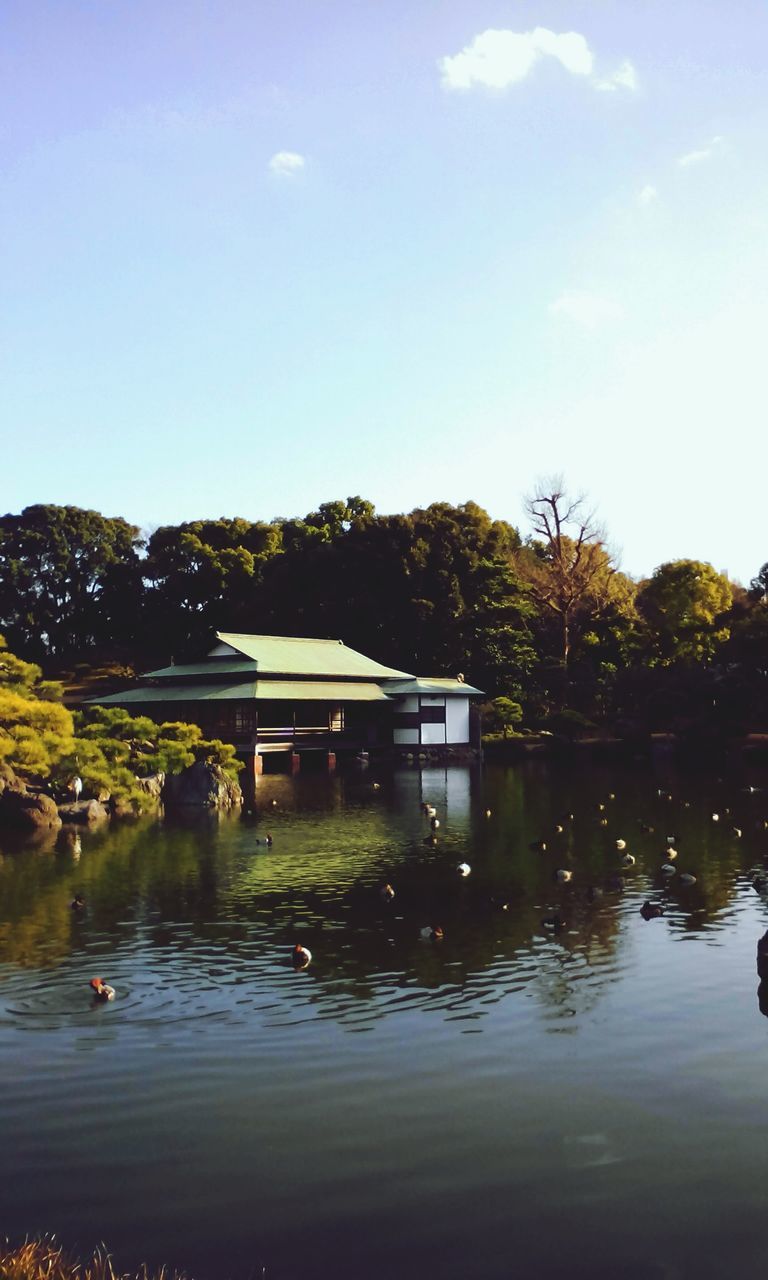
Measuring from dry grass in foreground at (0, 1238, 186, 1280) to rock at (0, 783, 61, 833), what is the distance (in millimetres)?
23493

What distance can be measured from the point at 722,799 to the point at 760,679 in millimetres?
19233

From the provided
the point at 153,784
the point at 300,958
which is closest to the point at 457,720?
the point at 153,784

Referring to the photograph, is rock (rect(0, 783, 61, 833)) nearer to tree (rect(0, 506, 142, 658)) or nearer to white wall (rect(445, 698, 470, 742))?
white wall (rect(445, 698, 470, 742))

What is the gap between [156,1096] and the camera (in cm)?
976

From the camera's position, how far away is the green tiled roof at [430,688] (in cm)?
5543

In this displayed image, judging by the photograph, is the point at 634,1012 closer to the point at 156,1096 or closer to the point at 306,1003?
the point at 306,1003

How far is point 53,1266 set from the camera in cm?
600

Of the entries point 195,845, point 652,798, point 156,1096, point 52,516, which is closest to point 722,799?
point 652,798

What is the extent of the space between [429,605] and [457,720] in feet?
30.7

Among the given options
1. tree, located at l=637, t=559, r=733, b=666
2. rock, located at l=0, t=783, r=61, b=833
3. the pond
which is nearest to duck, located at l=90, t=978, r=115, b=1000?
the pond

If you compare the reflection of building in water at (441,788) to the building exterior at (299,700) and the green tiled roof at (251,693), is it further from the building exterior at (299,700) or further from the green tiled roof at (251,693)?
the green tiled roof at (251,693)

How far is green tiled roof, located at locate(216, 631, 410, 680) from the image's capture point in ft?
171

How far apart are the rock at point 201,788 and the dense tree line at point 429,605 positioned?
1954 cm

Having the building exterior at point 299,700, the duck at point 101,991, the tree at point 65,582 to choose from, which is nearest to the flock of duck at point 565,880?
the duck at point 101,991
